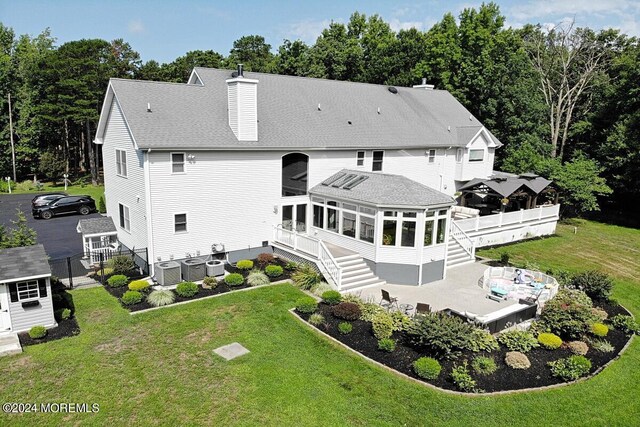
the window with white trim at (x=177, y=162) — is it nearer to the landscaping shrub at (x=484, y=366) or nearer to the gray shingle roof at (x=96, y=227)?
the gray shingle roof at (x=96, y=227)

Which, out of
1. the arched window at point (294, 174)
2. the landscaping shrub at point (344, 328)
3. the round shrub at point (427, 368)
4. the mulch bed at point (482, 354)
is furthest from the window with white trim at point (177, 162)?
the round shrub at point (427, 368)

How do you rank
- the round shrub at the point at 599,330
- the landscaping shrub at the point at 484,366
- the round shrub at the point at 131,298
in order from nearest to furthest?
1. the landscaping shrub at the point at 484,366
2. the round shrub at the point at 599,330
3. the round shrub at the point at 131,298

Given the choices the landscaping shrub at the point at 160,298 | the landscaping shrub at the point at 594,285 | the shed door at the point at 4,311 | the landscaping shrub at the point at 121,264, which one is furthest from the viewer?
the landscaping shrub at the point at 121,264

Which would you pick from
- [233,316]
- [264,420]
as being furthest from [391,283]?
[264,420]

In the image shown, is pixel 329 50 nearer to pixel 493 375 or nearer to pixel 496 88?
pixel 496 88

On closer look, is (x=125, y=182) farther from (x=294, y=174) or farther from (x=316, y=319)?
(x=316, y=319)

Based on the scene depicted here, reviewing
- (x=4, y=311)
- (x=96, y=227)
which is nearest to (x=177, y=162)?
(x=96, y=227)
